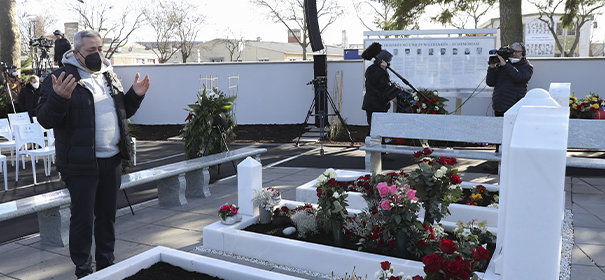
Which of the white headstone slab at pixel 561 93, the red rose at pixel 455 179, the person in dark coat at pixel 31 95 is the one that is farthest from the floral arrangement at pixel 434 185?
the person in dark coat at pixel 31 95

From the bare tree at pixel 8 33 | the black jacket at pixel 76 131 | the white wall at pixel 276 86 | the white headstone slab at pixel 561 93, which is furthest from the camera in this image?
the bare tree at pixel 8 33

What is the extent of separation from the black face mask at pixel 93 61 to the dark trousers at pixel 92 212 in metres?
0.64

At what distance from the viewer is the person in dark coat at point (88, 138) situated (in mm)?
3084

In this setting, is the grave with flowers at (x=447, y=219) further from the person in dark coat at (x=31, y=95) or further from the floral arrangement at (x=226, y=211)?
the person in dark coat at (x=31, y=95)

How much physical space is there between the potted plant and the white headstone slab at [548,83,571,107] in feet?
8.30

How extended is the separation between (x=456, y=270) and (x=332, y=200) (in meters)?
1.84

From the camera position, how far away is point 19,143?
23.8 ft

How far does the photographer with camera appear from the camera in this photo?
6.82 metres

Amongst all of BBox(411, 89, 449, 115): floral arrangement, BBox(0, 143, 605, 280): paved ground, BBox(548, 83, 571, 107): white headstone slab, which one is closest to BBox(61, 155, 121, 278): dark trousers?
BBox(0, 143, 605, 280): paved ground

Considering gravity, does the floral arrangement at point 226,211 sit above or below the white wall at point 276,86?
below

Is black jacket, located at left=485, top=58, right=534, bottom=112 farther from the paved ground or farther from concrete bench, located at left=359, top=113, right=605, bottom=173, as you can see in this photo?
the paved ground

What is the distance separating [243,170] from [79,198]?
161 cm

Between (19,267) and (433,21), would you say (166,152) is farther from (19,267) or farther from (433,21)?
(433,21)

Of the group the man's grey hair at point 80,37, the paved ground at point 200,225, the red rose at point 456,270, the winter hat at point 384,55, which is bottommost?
the paved ground at point 200,225
